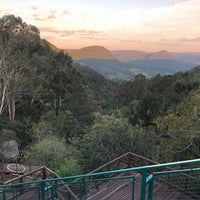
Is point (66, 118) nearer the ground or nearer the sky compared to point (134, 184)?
nearer the ground

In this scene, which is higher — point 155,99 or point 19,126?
point 155,99

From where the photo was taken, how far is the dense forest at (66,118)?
35.6ft

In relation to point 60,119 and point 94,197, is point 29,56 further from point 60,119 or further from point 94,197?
point 94,197

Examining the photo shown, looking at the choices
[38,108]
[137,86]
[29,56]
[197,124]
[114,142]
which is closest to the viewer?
[197,124]

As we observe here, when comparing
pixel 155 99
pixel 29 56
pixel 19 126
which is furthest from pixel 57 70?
pixel 155 99

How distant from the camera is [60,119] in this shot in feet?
76.2

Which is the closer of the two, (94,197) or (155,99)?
(94,197)

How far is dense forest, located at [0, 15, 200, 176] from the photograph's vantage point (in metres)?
10.9

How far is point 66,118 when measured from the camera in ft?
77.5

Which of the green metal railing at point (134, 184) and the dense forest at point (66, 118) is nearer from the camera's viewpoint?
the green metal railing at point (134, 184)

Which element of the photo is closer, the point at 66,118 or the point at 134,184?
the point at 134,184

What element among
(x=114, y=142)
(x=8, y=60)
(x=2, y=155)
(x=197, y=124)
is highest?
(x=8, y=60)

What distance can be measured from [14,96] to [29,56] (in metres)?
4.59

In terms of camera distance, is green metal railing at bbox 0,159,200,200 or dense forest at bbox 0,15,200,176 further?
dense forest at bbox 0,15,200,176
